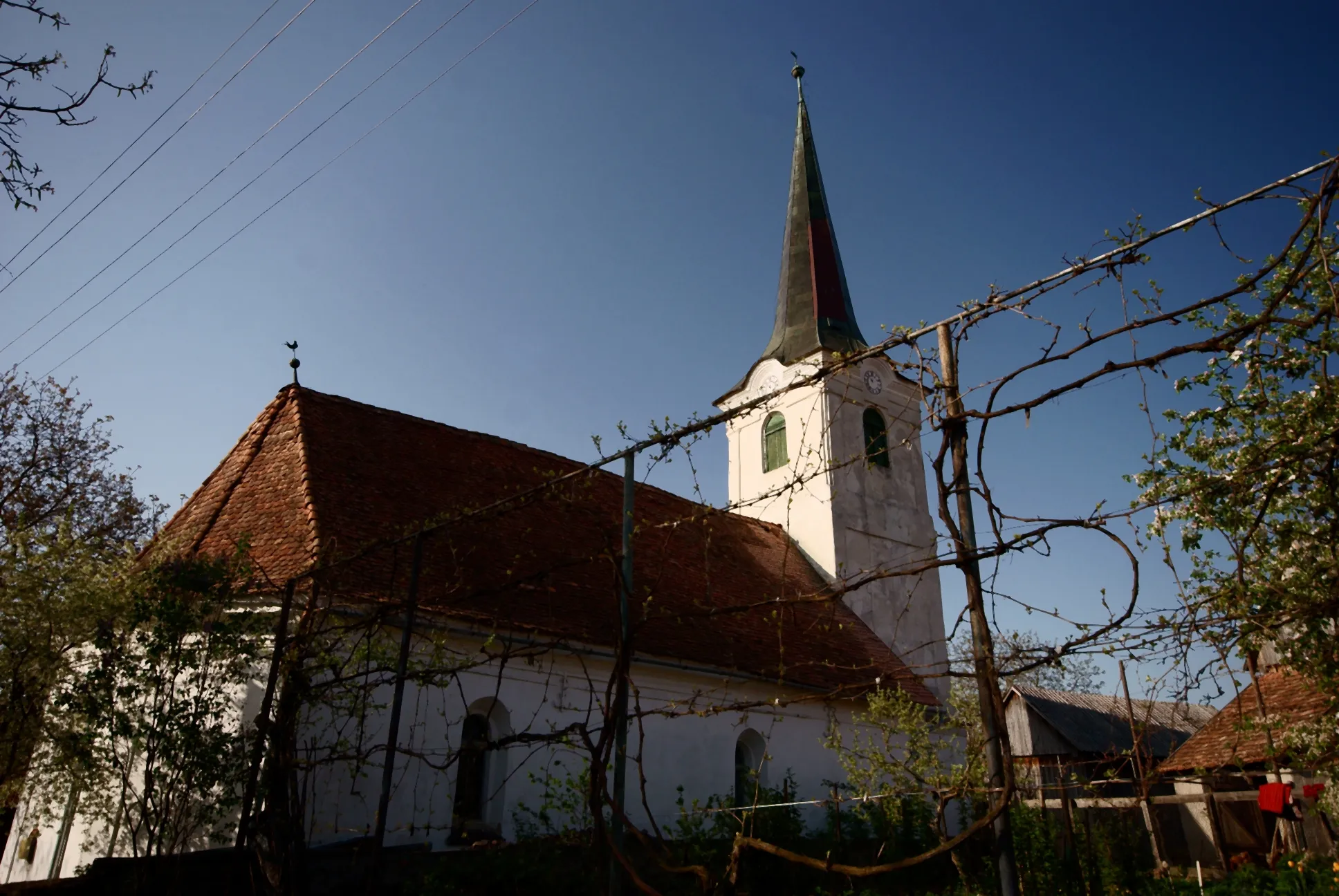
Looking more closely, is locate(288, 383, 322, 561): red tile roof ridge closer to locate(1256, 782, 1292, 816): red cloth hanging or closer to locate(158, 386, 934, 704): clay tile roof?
locate(158, 386, 934, 704): clay tile roof

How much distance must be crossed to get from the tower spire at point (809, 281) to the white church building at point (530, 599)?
202 centimetres

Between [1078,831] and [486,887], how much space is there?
36.0 ft

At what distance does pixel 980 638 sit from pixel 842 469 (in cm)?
1449

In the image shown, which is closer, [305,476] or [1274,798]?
[305,476]

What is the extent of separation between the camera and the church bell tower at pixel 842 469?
19.8 m

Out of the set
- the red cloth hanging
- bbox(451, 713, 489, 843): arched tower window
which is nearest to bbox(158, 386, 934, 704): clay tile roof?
bbox(451, 713, 489, 843): arched tower window

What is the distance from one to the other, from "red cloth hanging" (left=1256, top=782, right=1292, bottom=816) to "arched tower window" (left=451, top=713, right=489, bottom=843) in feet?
37.1

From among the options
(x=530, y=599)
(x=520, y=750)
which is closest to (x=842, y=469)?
(x=530, y=599)

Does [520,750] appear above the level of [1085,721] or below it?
below

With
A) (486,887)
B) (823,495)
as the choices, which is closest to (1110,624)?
(486,887)

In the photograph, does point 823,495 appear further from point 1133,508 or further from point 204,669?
point 1133,508

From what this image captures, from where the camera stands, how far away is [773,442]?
21.5m

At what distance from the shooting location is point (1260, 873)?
1223cm

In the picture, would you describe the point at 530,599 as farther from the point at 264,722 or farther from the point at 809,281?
the point at 809,281
